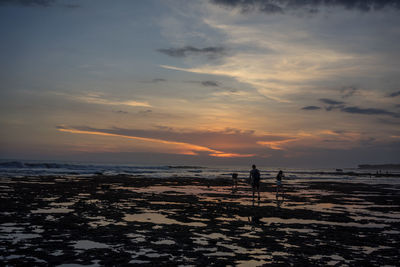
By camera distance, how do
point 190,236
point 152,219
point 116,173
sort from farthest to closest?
point 116,173 < point 152,219 < point 190,236

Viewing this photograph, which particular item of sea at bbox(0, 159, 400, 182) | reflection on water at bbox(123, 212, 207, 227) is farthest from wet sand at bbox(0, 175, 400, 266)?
sea at bbox(0, 159, 400, 182)

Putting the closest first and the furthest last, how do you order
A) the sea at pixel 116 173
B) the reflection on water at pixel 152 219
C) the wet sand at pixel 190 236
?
the wet sand at pixel 190 236 → the reflection on water at pixel 152 219 → the sea at pixel 116 173

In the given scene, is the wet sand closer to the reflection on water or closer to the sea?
the reflection on water

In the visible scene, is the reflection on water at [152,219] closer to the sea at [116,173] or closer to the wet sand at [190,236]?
the wet sand at [190,236]

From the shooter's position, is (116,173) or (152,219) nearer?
(152,219)

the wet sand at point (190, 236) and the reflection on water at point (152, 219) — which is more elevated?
the wet sand at point (190, 236)

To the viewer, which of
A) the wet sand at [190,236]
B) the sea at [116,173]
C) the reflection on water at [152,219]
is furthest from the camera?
the sea at [116,173]

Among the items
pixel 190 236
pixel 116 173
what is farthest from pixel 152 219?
pixel 116 173

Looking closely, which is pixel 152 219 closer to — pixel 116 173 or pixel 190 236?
pixel 190 236

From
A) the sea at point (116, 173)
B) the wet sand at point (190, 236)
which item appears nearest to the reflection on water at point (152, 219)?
the wet sand at point (190, 236)

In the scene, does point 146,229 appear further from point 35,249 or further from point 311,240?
point 311,240

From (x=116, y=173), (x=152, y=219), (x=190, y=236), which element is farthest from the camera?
(x=116, y=173)

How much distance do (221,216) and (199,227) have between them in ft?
10.6

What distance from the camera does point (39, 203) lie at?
63.9ft
